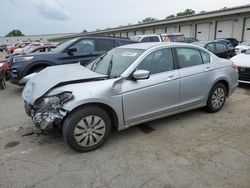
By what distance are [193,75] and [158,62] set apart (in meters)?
0.81

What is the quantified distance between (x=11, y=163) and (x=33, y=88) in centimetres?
116

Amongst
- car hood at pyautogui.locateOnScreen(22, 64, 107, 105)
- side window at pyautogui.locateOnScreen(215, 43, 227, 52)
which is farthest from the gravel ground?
side window at pyautogui.locateOnScreen(215, 43, 227, 52)

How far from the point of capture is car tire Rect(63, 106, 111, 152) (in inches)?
124

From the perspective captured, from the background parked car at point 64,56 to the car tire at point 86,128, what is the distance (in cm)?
436

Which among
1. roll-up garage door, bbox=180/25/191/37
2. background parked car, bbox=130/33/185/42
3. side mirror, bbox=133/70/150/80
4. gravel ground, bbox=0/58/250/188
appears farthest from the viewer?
roll-up garage door, bbox=180/25/191/37

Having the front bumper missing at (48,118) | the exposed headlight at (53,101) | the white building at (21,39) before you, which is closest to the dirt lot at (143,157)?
the front bumper missing at (48,118)

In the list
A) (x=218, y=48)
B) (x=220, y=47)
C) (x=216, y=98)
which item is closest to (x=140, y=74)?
(x=216, y=98)

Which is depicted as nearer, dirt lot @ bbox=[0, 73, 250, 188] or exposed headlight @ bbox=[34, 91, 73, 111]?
dirt lot @ bbox=[0, 73, 250, 188]

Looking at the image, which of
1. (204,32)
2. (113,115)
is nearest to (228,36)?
(204,32)

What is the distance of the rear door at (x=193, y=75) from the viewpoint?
4168mm

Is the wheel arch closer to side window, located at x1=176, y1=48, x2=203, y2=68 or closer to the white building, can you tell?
side window, located at x1=176, y1=48, x2=203, y2=68

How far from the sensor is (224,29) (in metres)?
26.3

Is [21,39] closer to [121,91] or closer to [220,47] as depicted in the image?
[220,47]

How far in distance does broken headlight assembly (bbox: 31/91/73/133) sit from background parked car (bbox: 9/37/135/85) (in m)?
3.99
